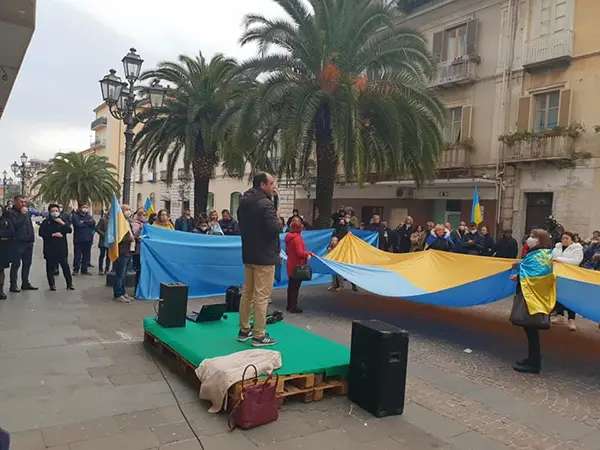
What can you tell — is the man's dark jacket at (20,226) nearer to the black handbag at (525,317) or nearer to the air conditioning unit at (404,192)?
the black handbag at (525,317)

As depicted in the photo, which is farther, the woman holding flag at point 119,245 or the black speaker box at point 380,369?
the woman holding flag at point 119,245

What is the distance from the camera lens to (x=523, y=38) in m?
19.1

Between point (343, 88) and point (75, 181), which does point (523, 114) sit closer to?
point (343, 88)

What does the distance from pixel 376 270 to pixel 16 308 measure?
586 cm

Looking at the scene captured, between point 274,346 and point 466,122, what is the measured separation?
59.9 ft

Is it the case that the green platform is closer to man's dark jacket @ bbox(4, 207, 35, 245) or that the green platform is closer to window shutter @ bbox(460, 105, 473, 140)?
man's dark jacket @ bbox(4, 207, 35, 245)

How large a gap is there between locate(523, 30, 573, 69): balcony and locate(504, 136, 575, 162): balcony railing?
8.89ft

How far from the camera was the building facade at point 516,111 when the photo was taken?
56.7ft

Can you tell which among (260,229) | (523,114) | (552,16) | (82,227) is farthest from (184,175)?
(260,229)

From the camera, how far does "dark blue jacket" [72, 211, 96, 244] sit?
11930 millimetres

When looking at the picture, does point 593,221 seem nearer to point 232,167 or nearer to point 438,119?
point 438,119

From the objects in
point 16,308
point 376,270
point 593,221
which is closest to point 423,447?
point 376,270

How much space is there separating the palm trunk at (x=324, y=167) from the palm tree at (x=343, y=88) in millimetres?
28

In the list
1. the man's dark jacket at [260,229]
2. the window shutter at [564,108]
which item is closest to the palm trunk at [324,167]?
the man's dark jacket at [260,229]
